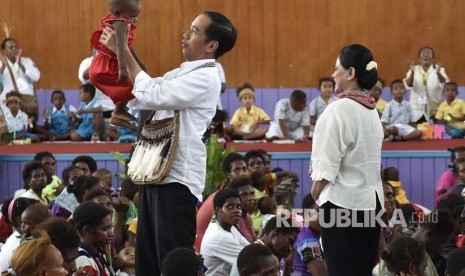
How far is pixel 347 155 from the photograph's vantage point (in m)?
5.25

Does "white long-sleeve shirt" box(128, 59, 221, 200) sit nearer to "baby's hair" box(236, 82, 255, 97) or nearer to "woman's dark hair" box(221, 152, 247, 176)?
"woman's dark hair" box(221, 152, 247, 176)

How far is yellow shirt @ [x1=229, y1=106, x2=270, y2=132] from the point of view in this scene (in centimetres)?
1391

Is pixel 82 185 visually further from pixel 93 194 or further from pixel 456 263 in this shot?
pixel 456 263

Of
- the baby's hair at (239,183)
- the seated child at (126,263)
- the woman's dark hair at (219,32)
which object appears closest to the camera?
the woman's dark hair at (219,32)

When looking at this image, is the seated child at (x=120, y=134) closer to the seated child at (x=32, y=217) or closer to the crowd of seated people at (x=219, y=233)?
the crowd of seated people at (x=219, y=233)

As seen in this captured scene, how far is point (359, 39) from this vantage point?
616 inches

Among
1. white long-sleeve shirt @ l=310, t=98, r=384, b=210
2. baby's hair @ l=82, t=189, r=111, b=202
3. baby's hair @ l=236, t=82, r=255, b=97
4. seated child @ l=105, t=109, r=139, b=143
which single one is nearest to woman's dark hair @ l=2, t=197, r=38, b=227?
baby's hair @ l=82, t=189, r=111, b=202

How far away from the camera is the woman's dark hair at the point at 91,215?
6.21 m

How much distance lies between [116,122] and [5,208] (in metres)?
2.99

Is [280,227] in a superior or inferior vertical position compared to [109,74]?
inferior

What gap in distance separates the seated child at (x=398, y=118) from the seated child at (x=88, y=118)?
335cm

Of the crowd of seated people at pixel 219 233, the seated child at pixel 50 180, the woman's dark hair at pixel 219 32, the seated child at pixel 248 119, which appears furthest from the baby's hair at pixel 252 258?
the seated child at pixel 248 119

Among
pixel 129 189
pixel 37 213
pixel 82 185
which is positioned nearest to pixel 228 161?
pixel 129 189

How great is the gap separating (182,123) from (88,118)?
29.3ft
